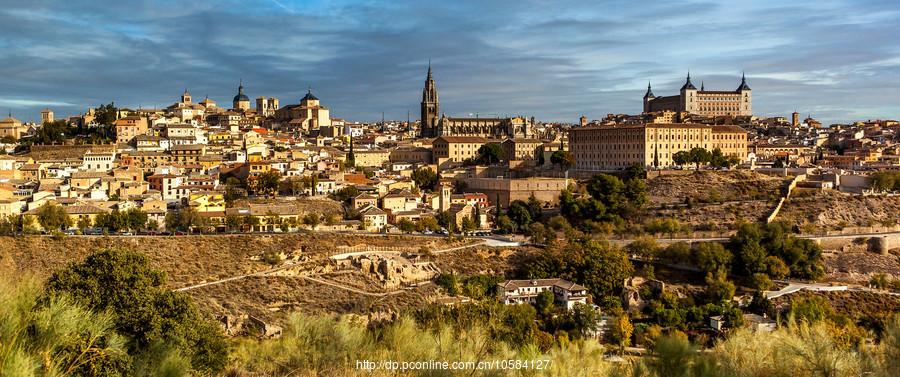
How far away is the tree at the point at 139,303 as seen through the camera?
1188cm

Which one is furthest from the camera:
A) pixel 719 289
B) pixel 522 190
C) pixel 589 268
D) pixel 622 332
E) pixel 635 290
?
pixel 522 190

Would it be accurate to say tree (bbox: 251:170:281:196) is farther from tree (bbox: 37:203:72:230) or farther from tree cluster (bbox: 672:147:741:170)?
tree cluster (bbox: 672:147:741:170)

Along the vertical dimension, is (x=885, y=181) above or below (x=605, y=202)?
above

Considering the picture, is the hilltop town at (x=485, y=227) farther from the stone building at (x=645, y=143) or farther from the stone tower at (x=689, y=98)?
the stone tower at (x=689, y=98)

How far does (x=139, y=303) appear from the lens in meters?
12.7

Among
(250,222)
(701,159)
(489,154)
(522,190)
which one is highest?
(489,154)

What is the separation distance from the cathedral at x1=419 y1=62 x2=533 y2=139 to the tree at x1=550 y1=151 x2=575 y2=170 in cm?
2046

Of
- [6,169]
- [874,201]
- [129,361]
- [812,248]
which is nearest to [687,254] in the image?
[812,248]

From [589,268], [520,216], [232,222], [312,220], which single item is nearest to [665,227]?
[589,268]

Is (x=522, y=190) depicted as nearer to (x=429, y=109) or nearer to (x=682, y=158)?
(x=682, y=158)

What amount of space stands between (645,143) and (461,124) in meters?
31.2

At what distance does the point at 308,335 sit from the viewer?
9781 millimetres

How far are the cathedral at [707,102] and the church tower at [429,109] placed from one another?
26302mm

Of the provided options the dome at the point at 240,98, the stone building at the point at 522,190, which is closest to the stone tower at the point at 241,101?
the dome at the point at 240,98
